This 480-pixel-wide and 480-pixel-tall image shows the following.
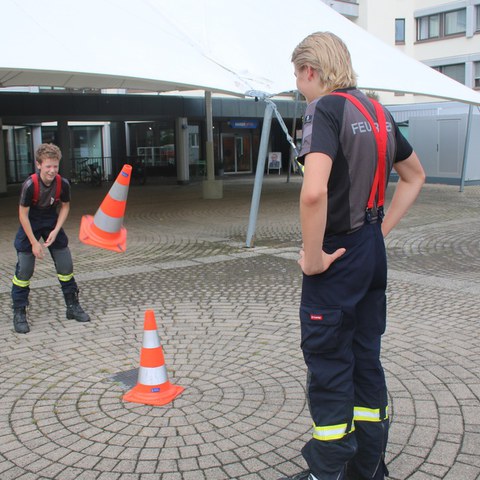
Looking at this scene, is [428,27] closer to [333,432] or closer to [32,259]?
[32,259]

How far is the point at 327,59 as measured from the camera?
8.04 ft

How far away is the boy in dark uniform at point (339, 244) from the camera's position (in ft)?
7.81

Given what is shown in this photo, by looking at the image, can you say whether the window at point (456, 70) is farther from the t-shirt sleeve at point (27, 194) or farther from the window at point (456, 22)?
→ the t-shirt sleeve at point (27, 194)

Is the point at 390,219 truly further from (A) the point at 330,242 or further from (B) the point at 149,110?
(B) the point at 149,110

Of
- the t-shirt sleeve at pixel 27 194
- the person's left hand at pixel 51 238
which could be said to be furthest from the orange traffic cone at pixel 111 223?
the t-shirt sleeve at pixel 27 194

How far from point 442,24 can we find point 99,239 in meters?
46.1

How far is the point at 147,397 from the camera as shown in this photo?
12.6 feet

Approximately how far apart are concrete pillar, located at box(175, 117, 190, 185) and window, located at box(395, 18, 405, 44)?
29.7 m

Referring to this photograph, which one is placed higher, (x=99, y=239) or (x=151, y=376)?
(x=99, y=239)

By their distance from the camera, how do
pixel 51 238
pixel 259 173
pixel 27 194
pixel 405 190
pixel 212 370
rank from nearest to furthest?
1. pixel 405 190
2. pixel 212 370
3. pixel 27 194
4. pixel 51 238
5. pixel 259 173

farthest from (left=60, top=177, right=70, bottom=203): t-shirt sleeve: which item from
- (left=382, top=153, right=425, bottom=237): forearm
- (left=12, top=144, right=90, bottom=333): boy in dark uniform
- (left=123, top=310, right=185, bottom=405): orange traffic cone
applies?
(left=382, top=153, right=425, bottom=237): forearm

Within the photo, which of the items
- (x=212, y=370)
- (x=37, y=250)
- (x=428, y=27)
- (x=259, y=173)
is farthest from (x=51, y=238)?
(x=428, y=27)

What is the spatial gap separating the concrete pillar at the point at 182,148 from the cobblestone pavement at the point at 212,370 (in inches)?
665

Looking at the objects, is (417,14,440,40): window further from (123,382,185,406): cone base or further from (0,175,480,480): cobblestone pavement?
(123,382,185,406): cone base
